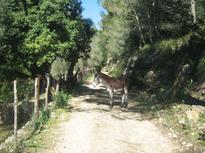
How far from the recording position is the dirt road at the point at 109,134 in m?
15.0

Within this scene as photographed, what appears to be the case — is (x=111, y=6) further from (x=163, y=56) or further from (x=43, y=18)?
(x=43, y=18)

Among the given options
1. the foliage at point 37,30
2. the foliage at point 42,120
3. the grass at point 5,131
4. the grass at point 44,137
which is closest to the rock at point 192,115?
the grass at point 44,137

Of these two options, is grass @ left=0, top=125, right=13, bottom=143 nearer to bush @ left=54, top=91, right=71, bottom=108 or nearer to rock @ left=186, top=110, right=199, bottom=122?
bush @ left=54, top=91, right=71, bottom=108

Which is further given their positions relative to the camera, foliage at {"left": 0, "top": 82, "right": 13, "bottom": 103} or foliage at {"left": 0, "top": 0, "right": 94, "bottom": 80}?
foliage at {"left": 0, "top": 0, "right": 94, "bottom": 80}

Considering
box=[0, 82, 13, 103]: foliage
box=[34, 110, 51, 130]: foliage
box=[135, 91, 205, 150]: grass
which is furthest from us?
box=[0, 82, 13, 103]: foliage

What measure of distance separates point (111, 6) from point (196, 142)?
41350mm

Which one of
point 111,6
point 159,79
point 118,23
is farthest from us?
point 118,23

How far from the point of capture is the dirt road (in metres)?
15.0

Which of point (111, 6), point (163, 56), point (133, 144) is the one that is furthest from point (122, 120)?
point (111, 6)

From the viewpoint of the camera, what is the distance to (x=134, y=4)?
48.5m

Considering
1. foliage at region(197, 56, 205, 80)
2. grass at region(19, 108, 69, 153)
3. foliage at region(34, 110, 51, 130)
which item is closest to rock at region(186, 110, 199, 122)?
grass at region(19, 108, 69, 153)

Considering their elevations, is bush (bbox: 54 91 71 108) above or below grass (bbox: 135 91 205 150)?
above

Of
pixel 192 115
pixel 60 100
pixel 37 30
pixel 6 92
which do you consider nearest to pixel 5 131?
pixel 60 100

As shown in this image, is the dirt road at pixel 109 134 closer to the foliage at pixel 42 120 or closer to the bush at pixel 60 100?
the foliage at pixel 42 120
